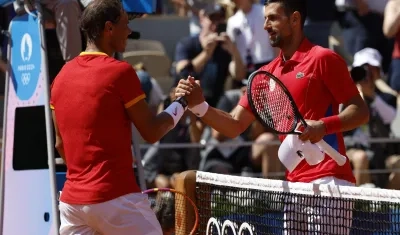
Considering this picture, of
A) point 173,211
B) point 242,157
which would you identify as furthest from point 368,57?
point 173,211

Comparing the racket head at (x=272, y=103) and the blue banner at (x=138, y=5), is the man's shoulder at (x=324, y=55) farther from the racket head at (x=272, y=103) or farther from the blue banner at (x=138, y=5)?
the blue banner at (x=138, y=5)

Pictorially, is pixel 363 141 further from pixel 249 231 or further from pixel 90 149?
pixel 90 149

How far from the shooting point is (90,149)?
16.6ft

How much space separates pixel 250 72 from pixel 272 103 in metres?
6.02

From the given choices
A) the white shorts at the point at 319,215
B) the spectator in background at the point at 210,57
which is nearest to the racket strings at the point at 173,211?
the white shorts at the point at 319,215

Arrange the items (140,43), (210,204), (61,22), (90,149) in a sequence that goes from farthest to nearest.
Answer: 1. (140,43)
2. (61,22)
3. (210,204)
4. (90,149)

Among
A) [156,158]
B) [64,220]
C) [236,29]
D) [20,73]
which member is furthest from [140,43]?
[64,220]

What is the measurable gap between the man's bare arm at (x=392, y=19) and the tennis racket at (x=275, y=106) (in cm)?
588

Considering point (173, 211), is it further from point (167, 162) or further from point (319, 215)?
point (167, 162)

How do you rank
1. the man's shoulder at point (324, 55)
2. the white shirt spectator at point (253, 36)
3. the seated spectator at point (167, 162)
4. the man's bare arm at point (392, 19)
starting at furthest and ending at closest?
1. the white shirt spectator at point (253, 36)
2. the man's bare arm at point (392, 19)
3. the seated spectator at point (167, 162)
4. the man's shoulder at point (324, 55)

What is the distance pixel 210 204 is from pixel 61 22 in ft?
5.48

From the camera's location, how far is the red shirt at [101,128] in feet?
16.5

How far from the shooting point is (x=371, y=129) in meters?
11.2

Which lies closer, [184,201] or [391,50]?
[184,201]
